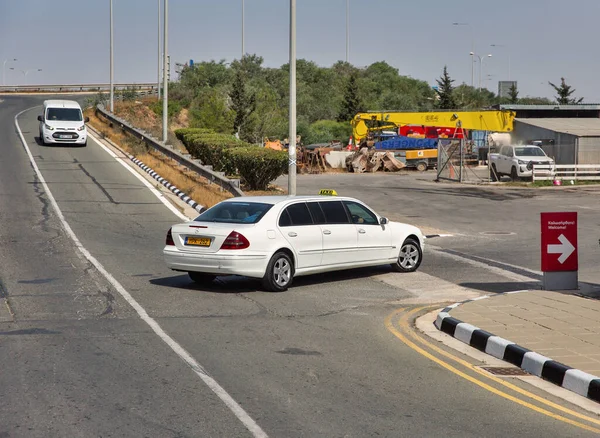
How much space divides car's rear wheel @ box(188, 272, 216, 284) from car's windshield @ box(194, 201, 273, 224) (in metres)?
0.89

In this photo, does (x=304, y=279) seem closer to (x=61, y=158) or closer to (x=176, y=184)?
(x=176, y=184)

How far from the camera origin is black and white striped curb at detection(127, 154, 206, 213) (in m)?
26.1

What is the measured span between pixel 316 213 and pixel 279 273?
147 centimetres

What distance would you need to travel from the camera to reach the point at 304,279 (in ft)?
51.9

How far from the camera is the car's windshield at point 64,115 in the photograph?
A: 139 ft

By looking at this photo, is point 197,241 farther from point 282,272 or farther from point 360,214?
point 360,214

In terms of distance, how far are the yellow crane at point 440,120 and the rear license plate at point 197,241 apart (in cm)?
3655

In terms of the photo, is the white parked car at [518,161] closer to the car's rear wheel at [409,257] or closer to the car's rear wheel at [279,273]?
the car's rear wheel at [409,257]

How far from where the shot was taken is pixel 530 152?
44562 millimetres

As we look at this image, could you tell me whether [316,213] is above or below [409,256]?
above

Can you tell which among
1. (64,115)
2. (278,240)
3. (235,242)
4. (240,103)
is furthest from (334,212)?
(240,103)

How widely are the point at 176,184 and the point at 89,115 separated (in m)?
30.2

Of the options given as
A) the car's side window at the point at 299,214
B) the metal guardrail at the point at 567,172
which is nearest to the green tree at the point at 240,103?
the metal guardrail at the point at 567,172

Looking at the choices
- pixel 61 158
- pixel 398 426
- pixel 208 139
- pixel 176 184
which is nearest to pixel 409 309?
pixel 398 426
